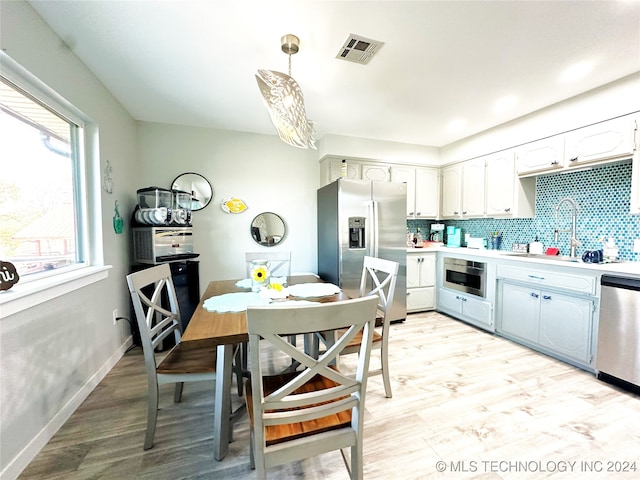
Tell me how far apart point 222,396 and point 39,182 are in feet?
5.88

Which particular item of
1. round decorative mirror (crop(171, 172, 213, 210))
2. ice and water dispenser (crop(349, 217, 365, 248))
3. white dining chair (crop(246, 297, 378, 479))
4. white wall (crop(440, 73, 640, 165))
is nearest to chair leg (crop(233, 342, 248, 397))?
white dining chair (crop(246, 297, 378, 479))

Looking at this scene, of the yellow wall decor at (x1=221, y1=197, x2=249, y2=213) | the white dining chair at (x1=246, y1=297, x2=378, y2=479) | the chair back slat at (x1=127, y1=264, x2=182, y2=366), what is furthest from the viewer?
the yellow wall decor at (x1=221, y1=197, x2=249, y2=213)

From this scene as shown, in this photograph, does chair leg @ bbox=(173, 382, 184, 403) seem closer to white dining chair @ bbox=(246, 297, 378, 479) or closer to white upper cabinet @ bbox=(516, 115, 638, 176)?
white dining chair @ bbox=(246, 297, 378, 479)

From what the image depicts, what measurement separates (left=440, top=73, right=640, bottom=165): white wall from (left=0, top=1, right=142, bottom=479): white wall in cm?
421

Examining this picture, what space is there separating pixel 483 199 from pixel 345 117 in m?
2.10

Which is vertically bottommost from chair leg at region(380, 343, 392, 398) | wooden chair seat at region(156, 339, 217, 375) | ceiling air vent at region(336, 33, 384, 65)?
chair leg at region(380, 343, 392, 398)

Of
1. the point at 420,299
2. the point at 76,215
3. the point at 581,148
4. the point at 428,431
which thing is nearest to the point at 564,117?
the point at 581,148

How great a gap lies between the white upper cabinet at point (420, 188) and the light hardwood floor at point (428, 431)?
2262 millimetres

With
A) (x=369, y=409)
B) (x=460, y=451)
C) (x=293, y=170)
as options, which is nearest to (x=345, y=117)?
(x=293, y=170)

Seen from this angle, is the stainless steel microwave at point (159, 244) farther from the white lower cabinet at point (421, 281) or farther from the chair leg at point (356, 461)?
the white lower cabinet at point (421, 281)

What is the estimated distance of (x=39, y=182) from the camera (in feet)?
5.49

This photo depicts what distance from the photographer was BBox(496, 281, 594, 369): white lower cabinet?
218 cm

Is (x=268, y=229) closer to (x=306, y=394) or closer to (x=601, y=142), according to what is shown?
(x=306, y=394)

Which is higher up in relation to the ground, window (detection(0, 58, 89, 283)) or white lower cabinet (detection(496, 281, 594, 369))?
window (detection(0, 58, 89, 283))
